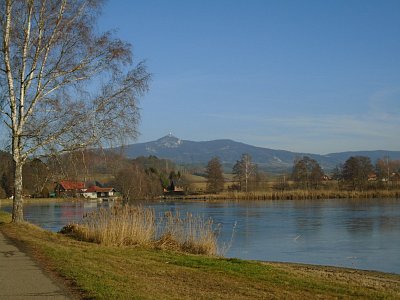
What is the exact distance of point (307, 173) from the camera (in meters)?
93.8

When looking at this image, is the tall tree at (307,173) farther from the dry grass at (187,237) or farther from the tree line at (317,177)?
the dry grass at (187,237)

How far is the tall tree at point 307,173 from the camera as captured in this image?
9100 centimetres

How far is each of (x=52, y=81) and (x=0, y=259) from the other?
32.8 ft

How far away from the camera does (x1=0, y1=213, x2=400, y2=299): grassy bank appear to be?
8.38m

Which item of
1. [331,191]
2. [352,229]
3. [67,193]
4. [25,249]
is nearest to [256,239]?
[352,229]

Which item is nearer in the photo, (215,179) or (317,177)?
(317,177)

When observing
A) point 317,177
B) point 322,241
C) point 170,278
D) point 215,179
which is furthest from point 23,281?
point 215,179

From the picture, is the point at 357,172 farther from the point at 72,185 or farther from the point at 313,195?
the point at 72,185

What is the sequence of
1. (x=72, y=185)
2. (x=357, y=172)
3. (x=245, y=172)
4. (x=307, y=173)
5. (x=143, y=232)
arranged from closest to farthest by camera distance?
(x=143, y=232)
(x=72, y=185)
(x=357, y=172)
(x=307, y=173)
(x=245, y=172)

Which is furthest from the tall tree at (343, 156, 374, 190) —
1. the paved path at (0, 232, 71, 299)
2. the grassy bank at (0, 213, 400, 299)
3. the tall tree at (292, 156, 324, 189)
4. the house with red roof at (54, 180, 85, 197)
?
the paved path at (0, 232, 71, 299)

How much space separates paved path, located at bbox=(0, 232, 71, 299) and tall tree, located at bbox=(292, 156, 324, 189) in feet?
268

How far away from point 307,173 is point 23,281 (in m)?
87.9

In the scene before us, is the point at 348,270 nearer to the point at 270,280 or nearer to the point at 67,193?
the point at 270,280

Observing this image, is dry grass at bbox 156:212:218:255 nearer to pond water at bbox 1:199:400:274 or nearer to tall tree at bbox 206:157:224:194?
pond water at bbox 1:199:400:274
